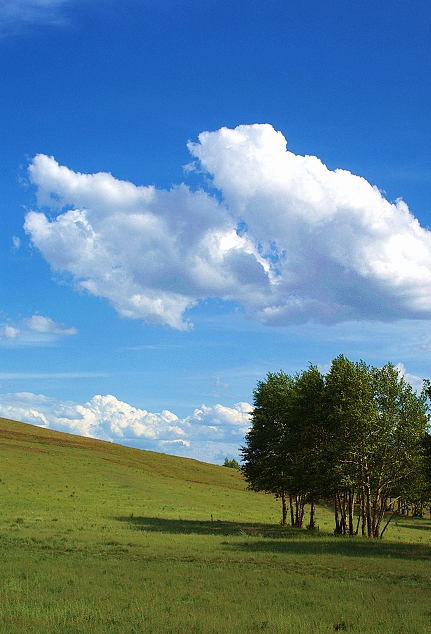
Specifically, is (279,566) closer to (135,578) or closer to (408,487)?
(135,578)

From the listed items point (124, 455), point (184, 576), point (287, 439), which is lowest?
point (184, 576)

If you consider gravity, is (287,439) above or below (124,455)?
above

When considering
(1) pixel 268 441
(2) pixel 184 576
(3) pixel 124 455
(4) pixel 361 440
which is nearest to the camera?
(2) pixel 184 576

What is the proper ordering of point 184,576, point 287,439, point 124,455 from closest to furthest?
point 184,576
point 287,439
point 124,455

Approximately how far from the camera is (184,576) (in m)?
27.3

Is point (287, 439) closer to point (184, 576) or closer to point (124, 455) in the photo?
point (184, 576)

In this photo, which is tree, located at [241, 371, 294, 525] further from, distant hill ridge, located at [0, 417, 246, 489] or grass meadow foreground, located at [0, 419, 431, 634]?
distant hill ridge, located at [0, 417, 246, 489]

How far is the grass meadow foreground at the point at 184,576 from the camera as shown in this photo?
18.3 meters

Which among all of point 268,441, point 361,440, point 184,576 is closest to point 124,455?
point 268,441

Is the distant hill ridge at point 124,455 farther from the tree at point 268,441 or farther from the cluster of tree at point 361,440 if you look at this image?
the cluster of tree at point 361,440

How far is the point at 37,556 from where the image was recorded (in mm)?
32812

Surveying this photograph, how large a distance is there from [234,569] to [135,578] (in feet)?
21.1

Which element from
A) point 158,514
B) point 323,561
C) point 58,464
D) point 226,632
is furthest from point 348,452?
point 58,464


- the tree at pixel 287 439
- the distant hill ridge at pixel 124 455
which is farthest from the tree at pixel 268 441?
the distant hill ridge at pixel 124 455
